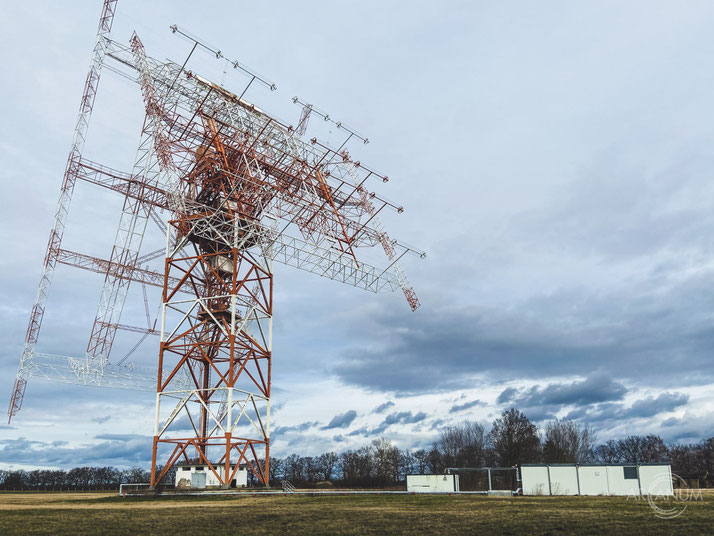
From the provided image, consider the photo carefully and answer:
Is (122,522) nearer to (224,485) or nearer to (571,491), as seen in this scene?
(224,485)

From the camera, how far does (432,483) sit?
137 feet

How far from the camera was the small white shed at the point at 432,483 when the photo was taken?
40.7 meters

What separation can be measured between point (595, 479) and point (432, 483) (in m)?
11.2

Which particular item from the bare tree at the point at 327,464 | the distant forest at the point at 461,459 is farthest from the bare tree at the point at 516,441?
the bare tree at the point at 327,464

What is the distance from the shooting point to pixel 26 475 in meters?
114

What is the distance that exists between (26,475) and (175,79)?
4179 inches

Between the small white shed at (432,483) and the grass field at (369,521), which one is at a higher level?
the grass field at (369,521)

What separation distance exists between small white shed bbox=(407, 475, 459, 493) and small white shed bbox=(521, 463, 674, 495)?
5654 mm

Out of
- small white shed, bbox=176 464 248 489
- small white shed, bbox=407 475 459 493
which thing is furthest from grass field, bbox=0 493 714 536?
small white shed, bbox=407 475 459 493

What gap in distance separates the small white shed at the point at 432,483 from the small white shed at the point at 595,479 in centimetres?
565

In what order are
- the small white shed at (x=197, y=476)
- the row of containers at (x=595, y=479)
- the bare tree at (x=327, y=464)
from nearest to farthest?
the small white shed at (x=197, y=476), the row of containers at (x=595, y=479), the bare tree at (x=327, y=464)

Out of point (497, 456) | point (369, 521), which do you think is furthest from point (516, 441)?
point (369, 521)

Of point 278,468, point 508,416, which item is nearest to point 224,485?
point 508,416

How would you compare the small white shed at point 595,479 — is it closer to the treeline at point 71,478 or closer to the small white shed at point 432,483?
the small white shed at point 432,483
